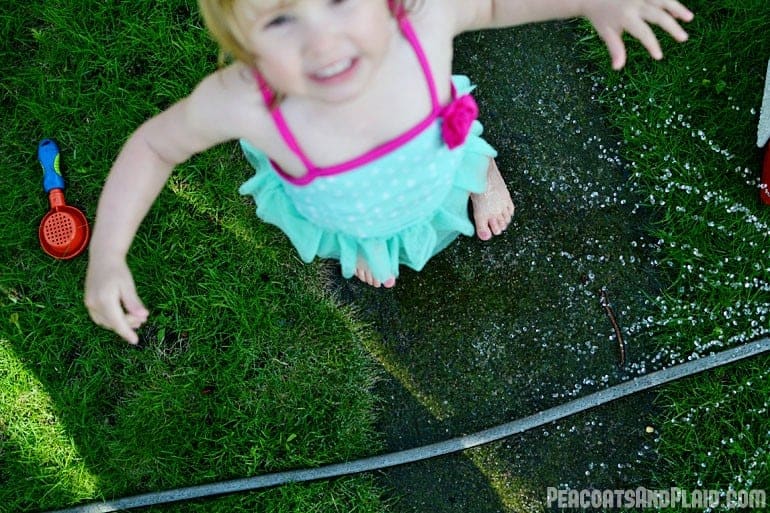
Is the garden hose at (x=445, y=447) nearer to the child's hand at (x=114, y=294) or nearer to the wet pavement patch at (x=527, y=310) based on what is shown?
the wet pavement patch at (x=527, y=310)

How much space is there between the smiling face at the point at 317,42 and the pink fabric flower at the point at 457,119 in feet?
0.96

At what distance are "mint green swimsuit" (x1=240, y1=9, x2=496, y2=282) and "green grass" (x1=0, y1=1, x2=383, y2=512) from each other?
14.4 inches

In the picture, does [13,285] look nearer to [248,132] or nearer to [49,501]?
[49,501]

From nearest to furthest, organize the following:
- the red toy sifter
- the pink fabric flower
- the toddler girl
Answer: the toddler girl < the pink fabric flower < the red toy sifter

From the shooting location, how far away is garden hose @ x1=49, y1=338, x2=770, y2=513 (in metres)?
2.46

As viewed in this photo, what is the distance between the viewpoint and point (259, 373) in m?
2.62

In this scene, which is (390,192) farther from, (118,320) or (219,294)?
(219,294)

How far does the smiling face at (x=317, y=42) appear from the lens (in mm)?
1422

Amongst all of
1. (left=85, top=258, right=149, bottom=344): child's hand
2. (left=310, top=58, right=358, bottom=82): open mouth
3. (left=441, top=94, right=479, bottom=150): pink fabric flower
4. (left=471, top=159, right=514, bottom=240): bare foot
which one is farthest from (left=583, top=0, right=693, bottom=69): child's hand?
(left=85, top=258, right=149, bottom=344): child's hand

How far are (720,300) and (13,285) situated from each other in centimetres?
252

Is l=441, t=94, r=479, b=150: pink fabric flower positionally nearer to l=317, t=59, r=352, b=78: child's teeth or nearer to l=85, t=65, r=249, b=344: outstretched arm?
l=317, t=59, r=352, b=78: child's teeth

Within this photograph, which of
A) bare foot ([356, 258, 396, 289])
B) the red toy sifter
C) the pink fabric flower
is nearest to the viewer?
the pink fabric flower

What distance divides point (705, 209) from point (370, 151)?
1342 mm

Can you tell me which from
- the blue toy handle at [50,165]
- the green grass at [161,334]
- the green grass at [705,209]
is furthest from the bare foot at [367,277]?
the blue toy handle at [50,165]
